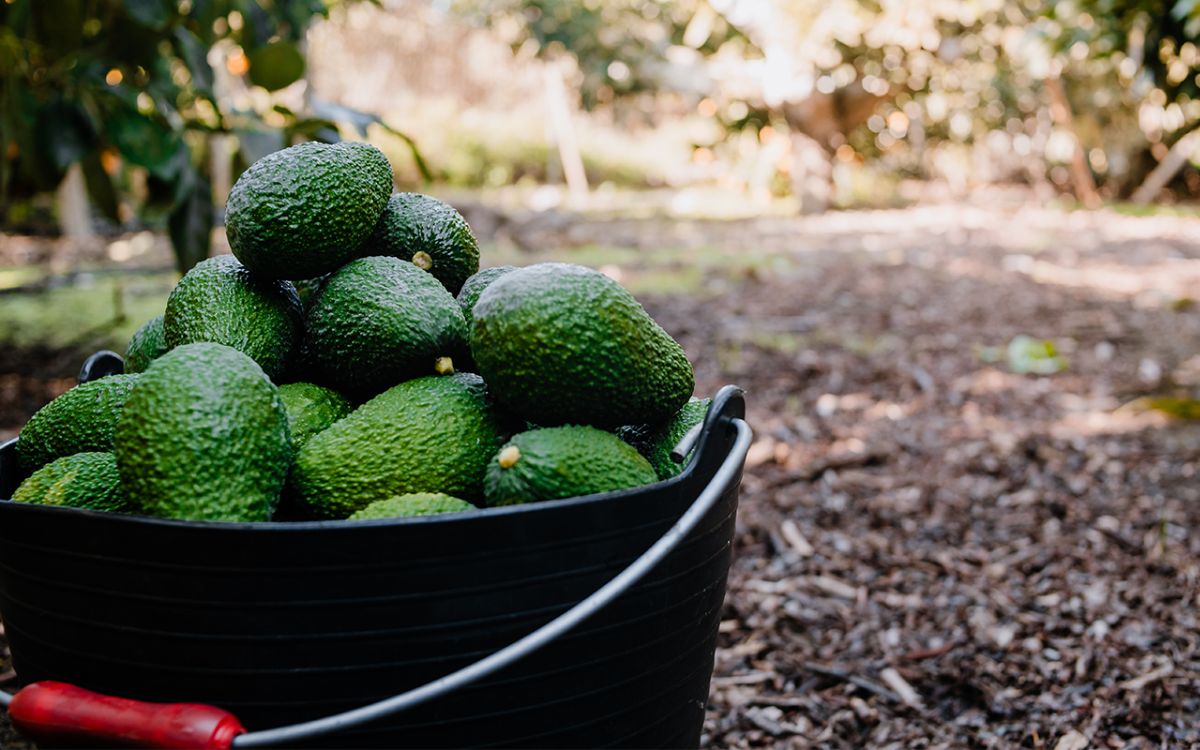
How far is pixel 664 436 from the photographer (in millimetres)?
1514

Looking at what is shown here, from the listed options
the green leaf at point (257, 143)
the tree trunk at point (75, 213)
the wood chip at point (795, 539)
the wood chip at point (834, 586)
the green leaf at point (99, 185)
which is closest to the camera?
the wood chip at point (834, 586)

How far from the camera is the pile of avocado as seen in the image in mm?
1243

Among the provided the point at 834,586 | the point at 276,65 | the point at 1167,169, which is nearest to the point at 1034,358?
the point at 834,586

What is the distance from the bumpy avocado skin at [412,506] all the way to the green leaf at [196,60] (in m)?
Result: 2.90

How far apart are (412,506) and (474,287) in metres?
0.56

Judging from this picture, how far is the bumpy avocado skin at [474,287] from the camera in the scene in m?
1.66

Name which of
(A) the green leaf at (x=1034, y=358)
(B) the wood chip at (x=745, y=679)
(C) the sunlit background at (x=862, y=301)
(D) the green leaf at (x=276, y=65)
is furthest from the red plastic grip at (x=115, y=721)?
(A) the green leaf at (x=1034, y=358)

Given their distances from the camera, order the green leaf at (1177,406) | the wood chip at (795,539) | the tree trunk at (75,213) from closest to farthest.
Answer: the wood chip at (795,539) < the green leaf at (1177,406) < the tree trunk at (75,213)

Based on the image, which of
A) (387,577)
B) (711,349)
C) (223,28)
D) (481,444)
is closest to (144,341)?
(481,444)

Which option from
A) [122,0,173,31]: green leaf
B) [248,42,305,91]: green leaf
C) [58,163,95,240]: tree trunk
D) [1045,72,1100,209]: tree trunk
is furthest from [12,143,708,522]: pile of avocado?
[1045,72,1100,209]: tree trunk

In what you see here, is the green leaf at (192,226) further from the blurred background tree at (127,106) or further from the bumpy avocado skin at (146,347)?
the bumpy avocado skin at (146,347)

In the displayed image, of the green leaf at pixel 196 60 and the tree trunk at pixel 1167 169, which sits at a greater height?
the green leaf at pixel 196 60

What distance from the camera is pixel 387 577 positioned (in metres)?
1.13

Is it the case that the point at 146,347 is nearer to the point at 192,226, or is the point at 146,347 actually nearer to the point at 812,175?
the point at 192,226
